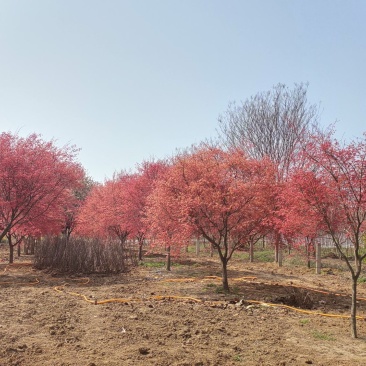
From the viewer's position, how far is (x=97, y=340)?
4.72m

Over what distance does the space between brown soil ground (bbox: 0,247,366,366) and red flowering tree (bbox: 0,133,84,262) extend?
277 centimetres

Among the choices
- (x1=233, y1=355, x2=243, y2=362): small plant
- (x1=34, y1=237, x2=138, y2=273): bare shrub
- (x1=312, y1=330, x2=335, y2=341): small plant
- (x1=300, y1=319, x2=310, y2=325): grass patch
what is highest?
(x1=34, y1=237, x2=138, y2=273): bare shrub

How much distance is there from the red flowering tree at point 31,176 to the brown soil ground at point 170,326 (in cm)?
277

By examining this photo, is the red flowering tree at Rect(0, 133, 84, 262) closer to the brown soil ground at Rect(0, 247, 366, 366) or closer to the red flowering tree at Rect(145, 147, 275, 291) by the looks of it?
the brown soil ground at Rect(0, 247, 366, 366)

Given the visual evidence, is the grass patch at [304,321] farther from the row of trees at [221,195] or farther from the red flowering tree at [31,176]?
the red flowering tree at [31,176]

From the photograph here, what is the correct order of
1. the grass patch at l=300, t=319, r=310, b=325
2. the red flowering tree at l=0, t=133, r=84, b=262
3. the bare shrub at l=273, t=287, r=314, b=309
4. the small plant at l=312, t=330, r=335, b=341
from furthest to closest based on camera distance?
the red flowering tree at l=0, t=133, r=84, b=262 → the bare shrub at l=273, t=287, r=314, b=309 → the grass patch at l=300, t=319, r=310, b=325 → the small plant at l=312, t=330, r=335, b=341

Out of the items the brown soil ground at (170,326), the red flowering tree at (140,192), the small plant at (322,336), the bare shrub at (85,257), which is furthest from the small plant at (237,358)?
the red flowering tree at (140,192)

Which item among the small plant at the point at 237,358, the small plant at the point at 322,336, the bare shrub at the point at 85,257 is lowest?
the small plant at the point at 322,336

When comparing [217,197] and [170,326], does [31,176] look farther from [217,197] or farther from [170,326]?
[170,326]

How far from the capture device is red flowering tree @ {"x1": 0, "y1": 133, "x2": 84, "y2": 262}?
11.1 m

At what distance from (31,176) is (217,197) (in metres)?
6.15

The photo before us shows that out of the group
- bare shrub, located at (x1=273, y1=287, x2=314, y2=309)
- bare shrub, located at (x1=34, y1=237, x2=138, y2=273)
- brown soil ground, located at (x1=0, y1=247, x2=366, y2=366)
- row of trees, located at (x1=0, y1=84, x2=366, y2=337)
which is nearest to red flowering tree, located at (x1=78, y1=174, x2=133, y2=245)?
row of trees, located at (x1=0, y1=84, x2=366, y2=337)

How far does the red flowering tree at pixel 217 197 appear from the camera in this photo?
27.4ft

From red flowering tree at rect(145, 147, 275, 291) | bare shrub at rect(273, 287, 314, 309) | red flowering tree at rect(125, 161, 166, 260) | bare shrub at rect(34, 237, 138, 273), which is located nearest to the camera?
bare shrub at rect(273, 287, 314, 309)
